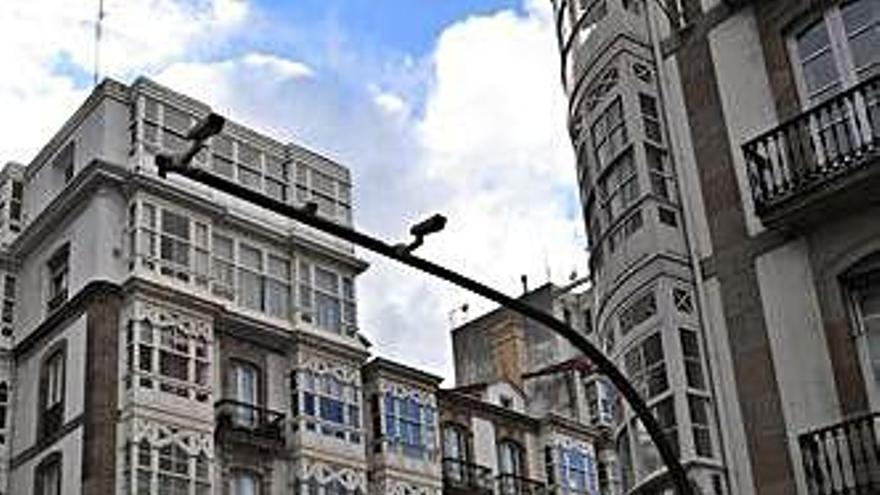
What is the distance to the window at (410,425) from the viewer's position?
43.4 metres

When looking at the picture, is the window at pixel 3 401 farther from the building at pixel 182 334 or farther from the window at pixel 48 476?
the window at pixel 48 476

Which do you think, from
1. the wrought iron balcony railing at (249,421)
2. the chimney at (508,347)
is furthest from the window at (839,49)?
the chimney at (508,347)

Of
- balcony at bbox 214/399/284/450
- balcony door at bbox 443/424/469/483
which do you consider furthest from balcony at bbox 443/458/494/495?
balcony at bbox 214/399/284/450

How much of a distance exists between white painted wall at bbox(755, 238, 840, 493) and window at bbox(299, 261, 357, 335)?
961 inches

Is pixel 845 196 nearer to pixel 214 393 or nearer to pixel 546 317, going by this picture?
pixel 546 317

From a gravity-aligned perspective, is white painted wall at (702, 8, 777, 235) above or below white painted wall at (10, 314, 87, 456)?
below

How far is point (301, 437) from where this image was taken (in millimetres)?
39656

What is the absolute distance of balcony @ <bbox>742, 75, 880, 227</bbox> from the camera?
17.8m

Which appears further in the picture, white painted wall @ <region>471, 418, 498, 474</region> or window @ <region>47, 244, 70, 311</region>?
white painted wall @ <region>471, 418, 498, 474</region>

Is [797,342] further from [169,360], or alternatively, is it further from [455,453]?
[455,453]

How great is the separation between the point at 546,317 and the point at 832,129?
258 inches

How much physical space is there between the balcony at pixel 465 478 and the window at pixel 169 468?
10.3 metres

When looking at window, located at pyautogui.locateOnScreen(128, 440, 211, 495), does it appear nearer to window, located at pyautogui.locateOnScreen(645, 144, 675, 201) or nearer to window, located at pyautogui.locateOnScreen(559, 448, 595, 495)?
window, located at pyautogui.locateOnScreen(559, 448, 595, 495)

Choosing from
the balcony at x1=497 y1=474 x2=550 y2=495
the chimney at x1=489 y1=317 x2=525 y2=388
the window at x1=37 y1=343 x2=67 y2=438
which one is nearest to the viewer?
the window at x1=37 y1=343 x2=67 y2=438
